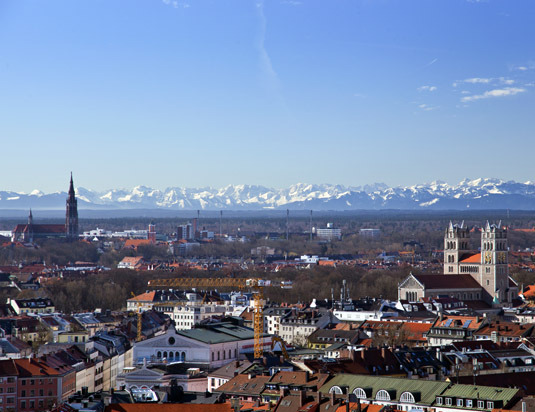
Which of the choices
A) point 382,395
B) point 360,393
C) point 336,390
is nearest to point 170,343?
point 336,390

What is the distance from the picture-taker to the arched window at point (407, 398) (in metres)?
56.1

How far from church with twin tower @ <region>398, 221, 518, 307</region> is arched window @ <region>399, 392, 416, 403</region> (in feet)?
209

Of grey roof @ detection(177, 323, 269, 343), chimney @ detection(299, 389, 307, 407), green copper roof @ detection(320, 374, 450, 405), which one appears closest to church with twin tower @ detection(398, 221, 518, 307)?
grey roof @ detection(177, 323, 269, 343)

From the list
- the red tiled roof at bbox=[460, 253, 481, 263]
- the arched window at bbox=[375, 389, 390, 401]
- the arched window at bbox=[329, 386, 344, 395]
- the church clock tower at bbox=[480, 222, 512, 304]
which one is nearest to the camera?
the arched window at bbox=[375, 389, 390, 401]

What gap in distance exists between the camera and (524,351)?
76.6 m

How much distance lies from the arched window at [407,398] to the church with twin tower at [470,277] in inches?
2511

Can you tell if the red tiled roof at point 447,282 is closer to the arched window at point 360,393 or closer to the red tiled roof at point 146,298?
the red tiled roof at point 146,298

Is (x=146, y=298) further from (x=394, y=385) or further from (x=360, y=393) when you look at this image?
(x=394, y=385)

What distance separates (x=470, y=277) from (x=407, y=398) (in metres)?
71.4

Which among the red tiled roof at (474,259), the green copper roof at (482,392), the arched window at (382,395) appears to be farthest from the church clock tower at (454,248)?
the green copper roof at (482,392)

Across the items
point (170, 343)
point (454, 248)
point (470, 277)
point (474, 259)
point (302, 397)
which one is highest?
point (454, 248)

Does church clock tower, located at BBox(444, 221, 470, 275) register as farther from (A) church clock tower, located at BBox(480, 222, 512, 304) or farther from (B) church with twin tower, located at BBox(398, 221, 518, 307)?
(A) church clock tower, located at BBox(480, 222, 512, 304)

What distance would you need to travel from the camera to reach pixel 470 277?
126 m

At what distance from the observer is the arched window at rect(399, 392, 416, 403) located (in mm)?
56062
